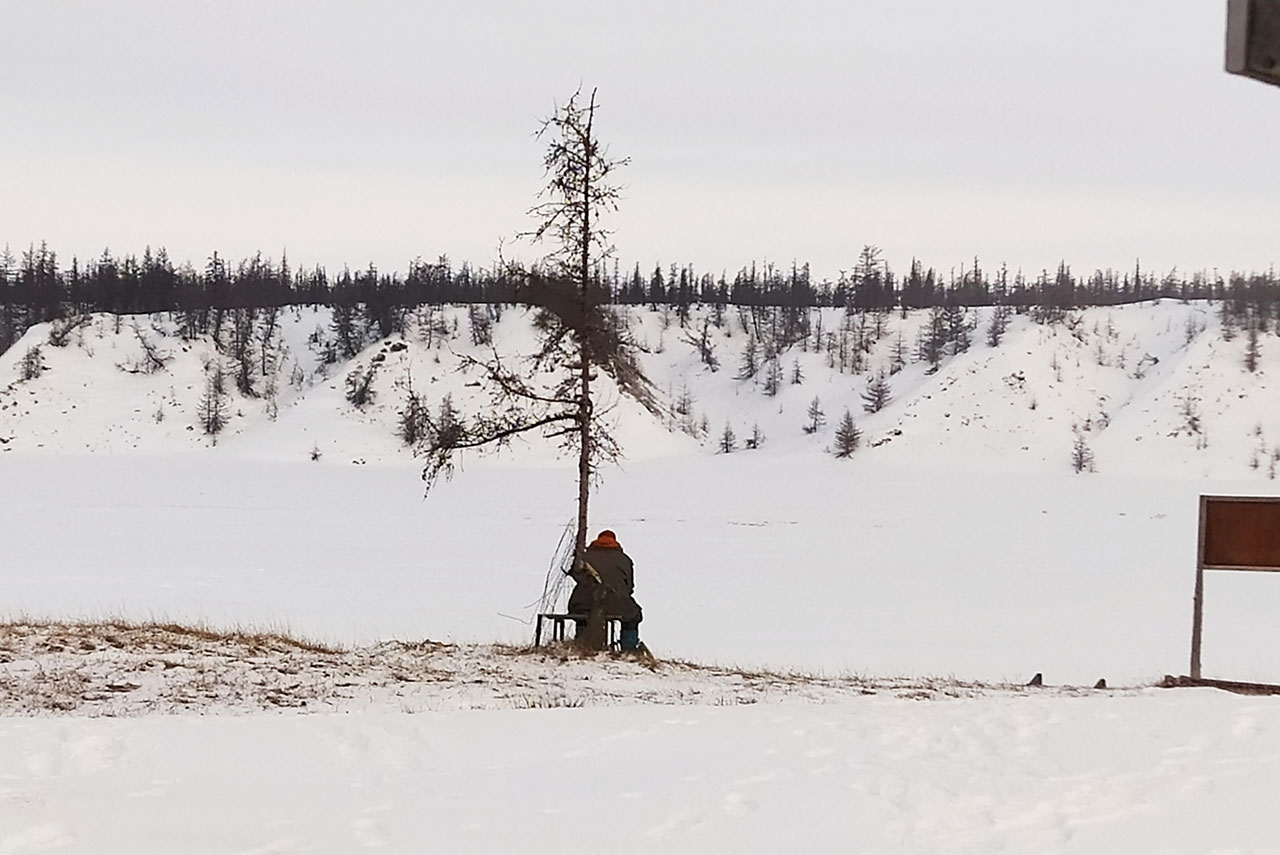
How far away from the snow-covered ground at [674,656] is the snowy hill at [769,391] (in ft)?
4.31

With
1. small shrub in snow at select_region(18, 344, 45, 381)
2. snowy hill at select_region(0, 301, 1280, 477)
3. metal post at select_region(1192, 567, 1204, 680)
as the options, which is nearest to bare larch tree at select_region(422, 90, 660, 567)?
metal post at select_region(1192, 567, 1204, 680)

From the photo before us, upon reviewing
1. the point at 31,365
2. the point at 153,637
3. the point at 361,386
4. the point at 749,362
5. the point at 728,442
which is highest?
the point at 749,362

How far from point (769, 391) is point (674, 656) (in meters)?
68.4

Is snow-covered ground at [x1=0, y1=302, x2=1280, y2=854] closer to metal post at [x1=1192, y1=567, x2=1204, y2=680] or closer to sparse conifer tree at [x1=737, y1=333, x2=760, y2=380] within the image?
metal post at [x1=1192, y1=567, x2=1204, y2=680]

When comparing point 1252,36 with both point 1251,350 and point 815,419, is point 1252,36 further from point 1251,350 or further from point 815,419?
point 1251,350

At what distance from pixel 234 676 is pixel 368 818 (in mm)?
5358

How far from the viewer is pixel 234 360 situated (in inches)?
3438

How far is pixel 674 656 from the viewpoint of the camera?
17219 millimetres

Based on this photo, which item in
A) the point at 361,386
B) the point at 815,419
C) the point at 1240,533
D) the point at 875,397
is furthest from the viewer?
the point at 875,397

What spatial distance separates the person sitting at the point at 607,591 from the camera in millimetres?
13750

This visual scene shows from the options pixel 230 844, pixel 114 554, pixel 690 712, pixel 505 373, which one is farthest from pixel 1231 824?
pixel 114 554

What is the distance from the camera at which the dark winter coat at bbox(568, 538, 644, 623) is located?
13.8m

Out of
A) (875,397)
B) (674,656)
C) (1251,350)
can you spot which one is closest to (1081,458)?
(875,397)

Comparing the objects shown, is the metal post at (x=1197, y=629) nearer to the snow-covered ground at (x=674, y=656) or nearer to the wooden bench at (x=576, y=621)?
the snow-covered ground at (x=674, y=656)
